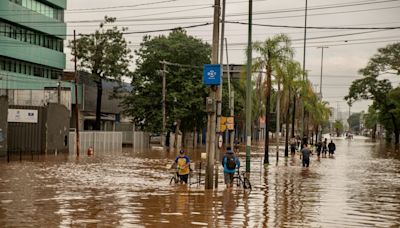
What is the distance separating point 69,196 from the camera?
19828mm

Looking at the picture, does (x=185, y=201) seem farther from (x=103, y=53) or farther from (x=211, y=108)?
(x=103, y=53)

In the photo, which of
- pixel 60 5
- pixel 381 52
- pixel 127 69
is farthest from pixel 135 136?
pixel 381 52

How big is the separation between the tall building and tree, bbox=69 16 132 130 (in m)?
3.45

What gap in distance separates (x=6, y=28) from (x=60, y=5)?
11.4m

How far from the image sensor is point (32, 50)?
208ft

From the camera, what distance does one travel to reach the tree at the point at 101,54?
65.3 m

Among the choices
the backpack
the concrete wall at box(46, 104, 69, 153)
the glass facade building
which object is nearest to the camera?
the backpack

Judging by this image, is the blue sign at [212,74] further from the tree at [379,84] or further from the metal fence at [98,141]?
the tree at [379,84]

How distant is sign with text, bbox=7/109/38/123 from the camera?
4559 centimetres

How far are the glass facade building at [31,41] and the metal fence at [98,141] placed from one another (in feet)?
33.6

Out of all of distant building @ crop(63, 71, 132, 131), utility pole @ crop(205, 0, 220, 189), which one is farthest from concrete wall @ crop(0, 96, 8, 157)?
distant building @ crop(63, 71, 132, 131)

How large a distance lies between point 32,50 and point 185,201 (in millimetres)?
48619

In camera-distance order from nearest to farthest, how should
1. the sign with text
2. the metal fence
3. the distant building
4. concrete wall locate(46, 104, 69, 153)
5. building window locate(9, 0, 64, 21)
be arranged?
the sign with text
concrete wall locate(46, 104, 69, 153)
the metal fence
building window locate(9, 0, 64, 21)
the distant building

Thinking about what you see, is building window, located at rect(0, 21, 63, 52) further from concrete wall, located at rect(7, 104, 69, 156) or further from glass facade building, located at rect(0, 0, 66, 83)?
concrete wall, located at rect(7, 104, 69, 156)
